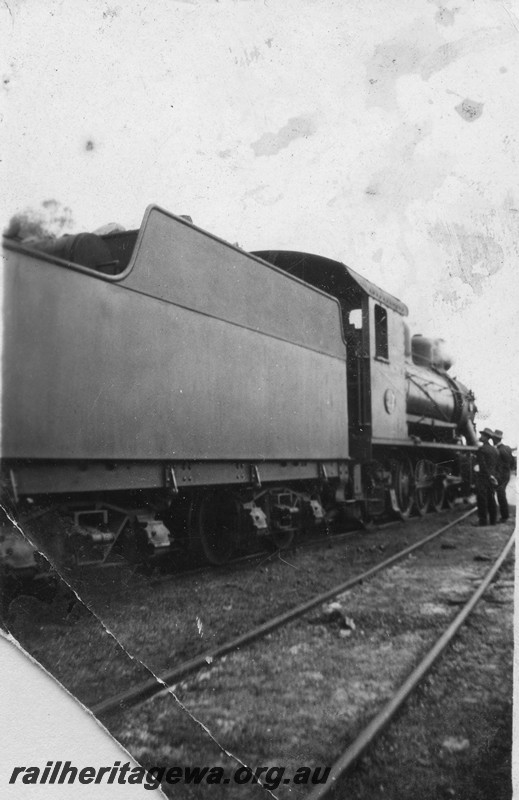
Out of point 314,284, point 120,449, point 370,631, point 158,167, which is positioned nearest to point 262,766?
point 370,631

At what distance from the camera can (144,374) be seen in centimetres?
299

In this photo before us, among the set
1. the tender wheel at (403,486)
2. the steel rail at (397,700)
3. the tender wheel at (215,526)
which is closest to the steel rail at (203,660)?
the steel rail at (397,700)

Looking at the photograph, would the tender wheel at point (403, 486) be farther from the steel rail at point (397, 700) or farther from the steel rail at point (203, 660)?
the steel rail at point (397, 700)

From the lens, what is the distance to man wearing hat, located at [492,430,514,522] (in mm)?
2649

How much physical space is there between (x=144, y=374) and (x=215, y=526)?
5.52 feet

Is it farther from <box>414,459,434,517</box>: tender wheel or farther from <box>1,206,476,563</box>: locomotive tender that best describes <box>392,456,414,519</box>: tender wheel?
<box>1,206,476,563</box>: locomotive tender

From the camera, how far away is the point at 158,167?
8.08ft

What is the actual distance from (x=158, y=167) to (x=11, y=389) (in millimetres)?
989

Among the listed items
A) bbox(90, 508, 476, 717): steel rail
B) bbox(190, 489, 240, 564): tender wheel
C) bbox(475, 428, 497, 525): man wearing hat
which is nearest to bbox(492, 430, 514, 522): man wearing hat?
bbox(475, 428, 497, 525): man wearing hat

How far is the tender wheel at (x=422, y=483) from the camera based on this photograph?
7.92 meters

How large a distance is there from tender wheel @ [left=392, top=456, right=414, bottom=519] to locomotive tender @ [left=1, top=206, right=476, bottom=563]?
134 cm

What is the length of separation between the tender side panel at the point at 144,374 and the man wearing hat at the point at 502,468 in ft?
4.54

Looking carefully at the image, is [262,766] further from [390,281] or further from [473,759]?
[390,281]

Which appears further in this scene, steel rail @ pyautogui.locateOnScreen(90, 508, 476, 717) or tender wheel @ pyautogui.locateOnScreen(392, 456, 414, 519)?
tender wheel @ pyautogui.locateOnScreen(392, 456, 414, 519)
